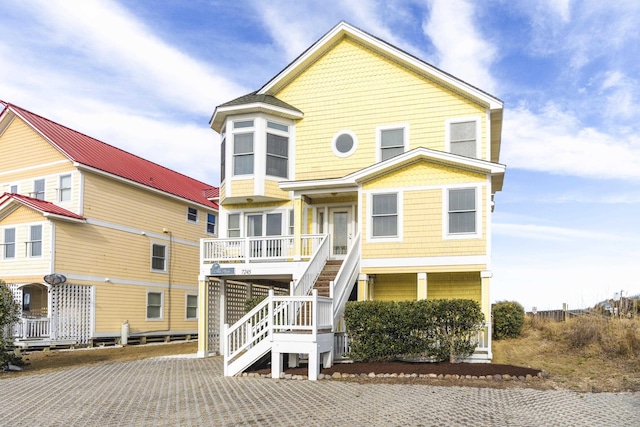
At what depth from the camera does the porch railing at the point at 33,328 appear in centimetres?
2470

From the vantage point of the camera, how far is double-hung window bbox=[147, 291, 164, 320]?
1218 inches

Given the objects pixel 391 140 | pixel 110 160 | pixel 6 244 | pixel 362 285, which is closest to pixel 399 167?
pixel 391 140

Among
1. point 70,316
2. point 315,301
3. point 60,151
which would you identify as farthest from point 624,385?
point 60,151

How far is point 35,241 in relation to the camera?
26.1 metres

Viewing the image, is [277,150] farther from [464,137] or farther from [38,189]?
[38,189]

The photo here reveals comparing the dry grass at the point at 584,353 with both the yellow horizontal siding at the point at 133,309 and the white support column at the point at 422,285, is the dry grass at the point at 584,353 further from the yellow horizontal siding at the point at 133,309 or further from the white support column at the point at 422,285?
the yellow horizontal siding at the point at 133,309

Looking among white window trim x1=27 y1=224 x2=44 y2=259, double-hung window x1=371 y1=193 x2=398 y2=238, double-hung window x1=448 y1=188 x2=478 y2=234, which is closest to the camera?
double-hung window x1=448 y1=188 x2=478 y2=234

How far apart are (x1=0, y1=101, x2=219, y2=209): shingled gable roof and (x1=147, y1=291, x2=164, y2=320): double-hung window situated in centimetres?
543

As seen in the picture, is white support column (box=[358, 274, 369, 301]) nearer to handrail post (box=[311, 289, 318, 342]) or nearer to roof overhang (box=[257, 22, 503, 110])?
handrail post (box=[311, 289, 318, 342])

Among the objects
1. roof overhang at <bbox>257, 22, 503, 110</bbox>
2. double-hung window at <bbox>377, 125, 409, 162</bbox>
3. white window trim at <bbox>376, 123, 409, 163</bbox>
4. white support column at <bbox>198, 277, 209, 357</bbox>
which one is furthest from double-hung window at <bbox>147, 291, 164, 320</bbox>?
double-hung window at <bbox>377, 125, 409, 162</bbox>

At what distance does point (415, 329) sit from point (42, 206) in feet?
58.1

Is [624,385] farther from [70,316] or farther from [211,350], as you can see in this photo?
[70,316]

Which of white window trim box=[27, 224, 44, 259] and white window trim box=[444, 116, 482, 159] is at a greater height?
white window trim box=[444, 116, 482, 159]

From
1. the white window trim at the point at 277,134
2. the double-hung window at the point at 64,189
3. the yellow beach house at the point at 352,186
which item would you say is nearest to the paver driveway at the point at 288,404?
the yellow beach house at the point at 352,186
